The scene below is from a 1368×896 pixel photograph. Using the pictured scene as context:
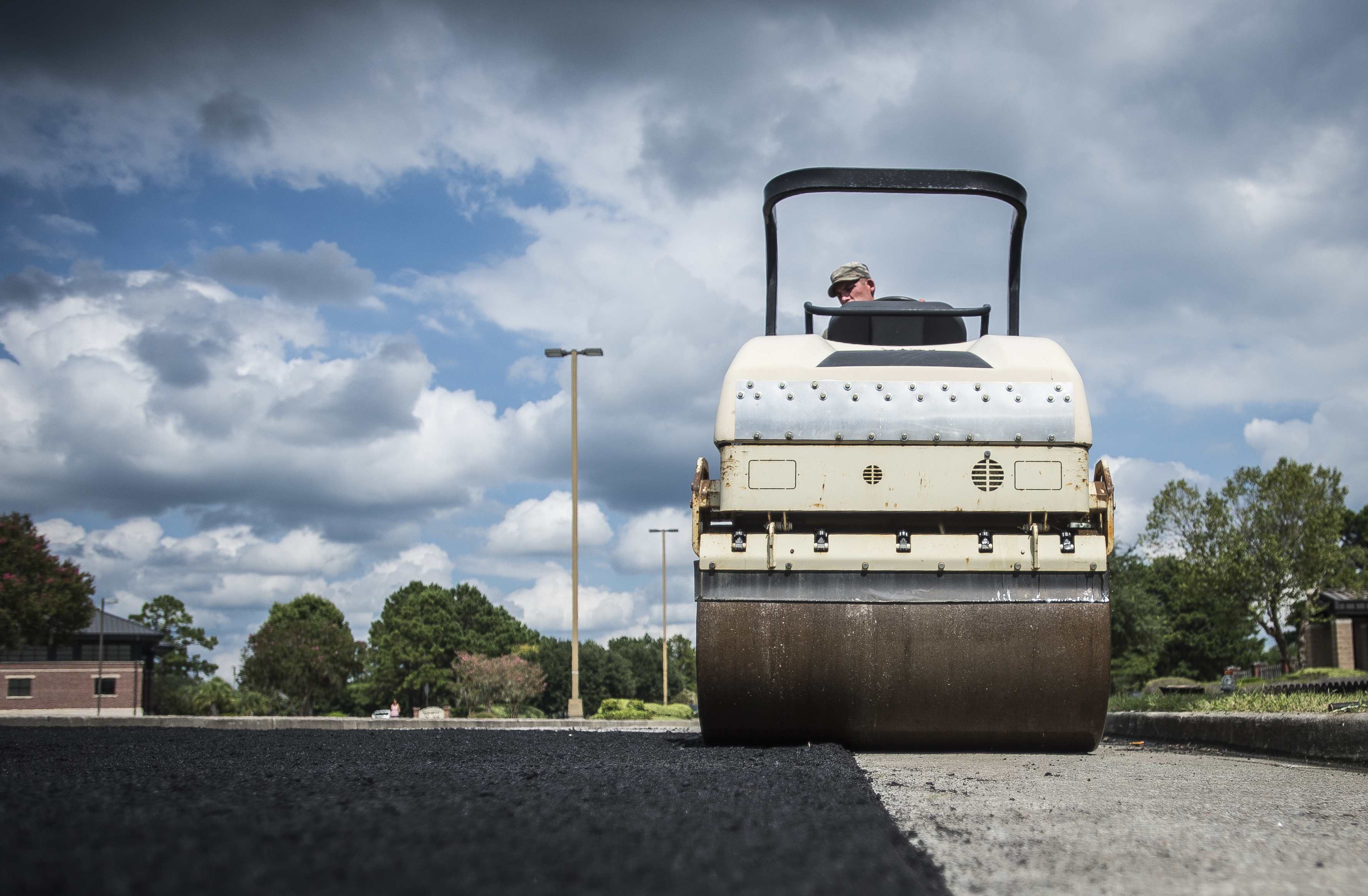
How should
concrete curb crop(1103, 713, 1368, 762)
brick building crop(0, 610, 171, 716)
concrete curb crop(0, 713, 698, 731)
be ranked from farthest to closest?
brick building crop(0, 610, 171, 716) → concrete curb crop(0, 713, 698, 731) → concrete curb crop(1103, 713, 1368, 762)

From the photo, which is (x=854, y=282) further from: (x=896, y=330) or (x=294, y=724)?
(x=294, y=724)

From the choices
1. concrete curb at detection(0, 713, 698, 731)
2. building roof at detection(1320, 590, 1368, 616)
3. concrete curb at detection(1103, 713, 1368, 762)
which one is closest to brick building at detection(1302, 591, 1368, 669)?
building roof at detection(1320, 590, 1368, 616)

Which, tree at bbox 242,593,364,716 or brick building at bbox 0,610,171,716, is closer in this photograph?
brick building at bbox 0,610,171,716

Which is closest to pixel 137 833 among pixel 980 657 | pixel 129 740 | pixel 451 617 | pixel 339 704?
pixel 980 657

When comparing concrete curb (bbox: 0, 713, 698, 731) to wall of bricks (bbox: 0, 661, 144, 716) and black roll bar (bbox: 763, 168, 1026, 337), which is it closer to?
black roll bar (bbox: 763, 168, 1026, 337)

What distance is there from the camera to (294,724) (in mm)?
13945

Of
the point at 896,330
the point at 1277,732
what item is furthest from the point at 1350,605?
the point at 896,330

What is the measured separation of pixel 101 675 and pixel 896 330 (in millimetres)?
48333

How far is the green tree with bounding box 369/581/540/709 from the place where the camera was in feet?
240

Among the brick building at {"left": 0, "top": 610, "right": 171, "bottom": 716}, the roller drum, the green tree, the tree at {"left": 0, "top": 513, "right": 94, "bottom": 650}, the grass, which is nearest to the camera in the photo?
the roller drum

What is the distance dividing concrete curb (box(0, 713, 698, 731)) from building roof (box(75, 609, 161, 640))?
39523 millimetres

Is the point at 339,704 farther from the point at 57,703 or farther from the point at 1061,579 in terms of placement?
the point at 1061,579

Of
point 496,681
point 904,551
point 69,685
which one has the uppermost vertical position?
point 904,551

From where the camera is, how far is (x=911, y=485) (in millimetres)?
5855
